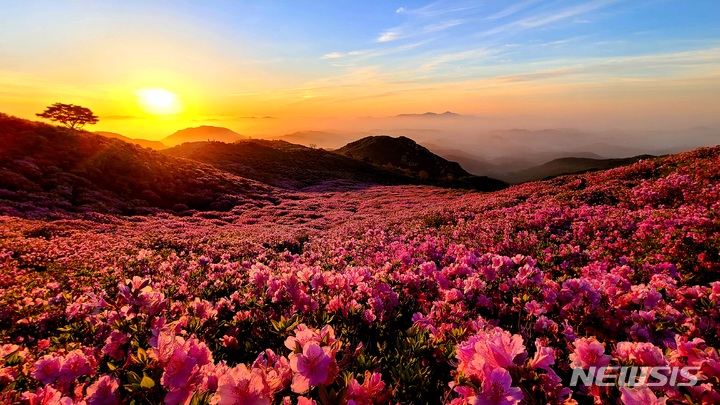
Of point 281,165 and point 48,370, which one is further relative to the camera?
point 281,165

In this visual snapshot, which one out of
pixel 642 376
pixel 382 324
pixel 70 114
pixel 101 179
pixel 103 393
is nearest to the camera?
pixel 642 376

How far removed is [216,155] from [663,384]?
5856 centimetres

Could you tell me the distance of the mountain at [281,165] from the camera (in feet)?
162

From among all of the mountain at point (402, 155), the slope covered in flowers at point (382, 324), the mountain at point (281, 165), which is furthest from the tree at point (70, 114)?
the mountain at point (402, 155)

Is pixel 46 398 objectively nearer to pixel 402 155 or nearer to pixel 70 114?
pixel 70 114

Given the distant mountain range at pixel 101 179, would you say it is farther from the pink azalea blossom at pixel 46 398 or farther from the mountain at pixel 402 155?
the mountain at pixel 402 155

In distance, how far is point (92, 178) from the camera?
1080 inches

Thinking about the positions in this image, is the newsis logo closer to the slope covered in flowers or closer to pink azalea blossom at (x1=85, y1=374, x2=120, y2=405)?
the slope covered in flowers

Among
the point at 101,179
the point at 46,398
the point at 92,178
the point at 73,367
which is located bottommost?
the point at 73,367

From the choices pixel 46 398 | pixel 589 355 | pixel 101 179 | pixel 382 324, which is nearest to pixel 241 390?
pixel 46 398

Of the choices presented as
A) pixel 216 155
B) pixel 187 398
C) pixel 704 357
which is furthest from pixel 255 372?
pixel 216 155

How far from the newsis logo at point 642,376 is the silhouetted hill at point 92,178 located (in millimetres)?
25688

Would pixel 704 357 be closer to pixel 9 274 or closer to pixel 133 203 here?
pixel 9 274

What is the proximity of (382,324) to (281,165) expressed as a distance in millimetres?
56449
